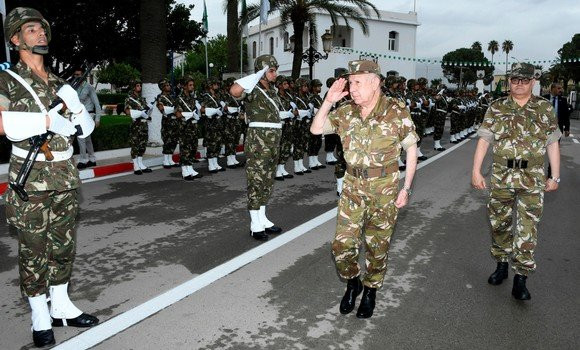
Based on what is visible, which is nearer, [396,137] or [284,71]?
[396,137]

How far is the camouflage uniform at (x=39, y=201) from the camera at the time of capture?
3.31 metres

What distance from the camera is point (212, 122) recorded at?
11703 mm

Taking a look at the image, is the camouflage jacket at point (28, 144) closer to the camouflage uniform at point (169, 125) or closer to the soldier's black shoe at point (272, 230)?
the soldier's black shoe at point (272, 230)

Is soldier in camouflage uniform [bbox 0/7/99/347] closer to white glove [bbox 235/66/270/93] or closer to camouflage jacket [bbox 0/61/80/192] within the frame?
camouflage jacket [bbox 0/61/80/192]

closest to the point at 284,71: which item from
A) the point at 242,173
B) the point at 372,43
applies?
the point at 372,43

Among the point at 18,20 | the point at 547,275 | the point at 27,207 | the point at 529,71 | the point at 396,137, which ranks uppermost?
the point at 18,20

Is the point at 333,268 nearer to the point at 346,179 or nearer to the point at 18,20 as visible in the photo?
the point at 346,179

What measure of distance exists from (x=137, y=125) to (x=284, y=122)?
3206 millimetres

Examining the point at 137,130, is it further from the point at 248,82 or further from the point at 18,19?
the point at 18,19

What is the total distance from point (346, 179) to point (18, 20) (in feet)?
8.21

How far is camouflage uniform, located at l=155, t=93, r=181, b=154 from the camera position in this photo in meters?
10.8

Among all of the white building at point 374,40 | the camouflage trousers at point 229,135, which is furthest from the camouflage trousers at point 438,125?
the white building at point 374,40

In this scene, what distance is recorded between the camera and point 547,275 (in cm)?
489

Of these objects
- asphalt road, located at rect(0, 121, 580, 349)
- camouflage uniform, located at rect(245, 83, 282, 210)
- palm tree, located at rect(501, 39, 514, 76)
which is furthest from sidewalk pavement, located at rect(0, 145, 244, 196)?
palm tree, located at rect(501, 39, 514, 76)
